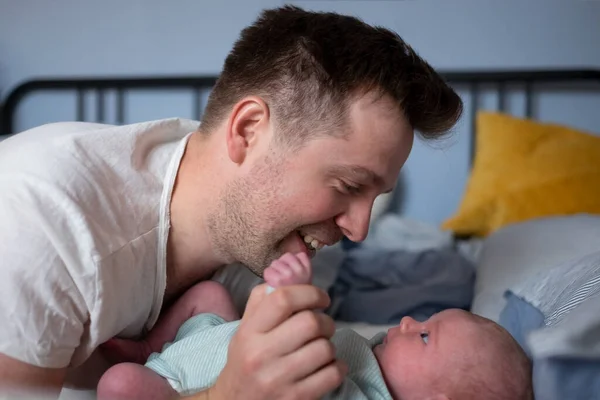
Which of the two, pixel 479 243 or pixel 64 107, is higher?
pixel 64 107

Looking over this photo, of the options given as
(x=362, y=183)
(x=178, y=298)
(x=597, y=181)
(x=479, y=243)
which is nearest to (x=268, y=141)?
(x=362, y=183)

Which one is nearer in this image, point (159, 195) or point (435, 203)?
point (159, 195)

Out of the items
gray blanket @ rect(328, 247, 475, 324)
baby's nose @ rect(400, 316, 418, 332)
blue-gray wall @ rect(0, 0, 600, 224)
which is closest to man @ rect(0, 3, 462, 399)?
baby's nose @ rect(400, 316, 418, 332)

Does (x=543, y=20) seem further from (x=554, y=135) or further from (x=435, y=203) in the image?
(x=435, y=203)

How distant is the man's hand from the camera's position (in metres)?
0.54

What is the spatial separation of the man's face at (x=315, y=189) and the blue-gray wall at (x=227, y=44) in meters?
0.53

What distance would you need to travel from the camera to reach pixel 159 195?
0.83 meters

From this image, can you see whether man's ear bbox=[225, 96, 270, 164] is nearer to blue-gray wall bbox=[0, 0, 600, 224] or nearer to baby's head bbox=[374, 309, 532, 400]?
baby's head bbox=[374, 309, 532, 400]

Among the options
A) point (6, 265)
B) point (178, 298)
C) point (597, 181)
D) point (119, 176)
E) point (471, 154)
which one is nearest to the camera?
point (6, 265)

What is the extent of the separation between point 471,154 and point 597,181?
13.3 inches

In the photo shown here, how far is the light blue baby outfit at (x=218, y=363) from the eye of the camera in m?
0.63

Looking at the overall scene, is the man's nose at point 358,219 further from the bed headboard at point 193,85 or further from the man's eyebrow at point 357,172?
the bed headboard at point 193,85

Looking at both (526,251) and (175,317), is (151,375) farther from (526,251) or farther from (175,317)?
(526,251)

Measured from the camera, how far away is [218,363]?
0.65 m
